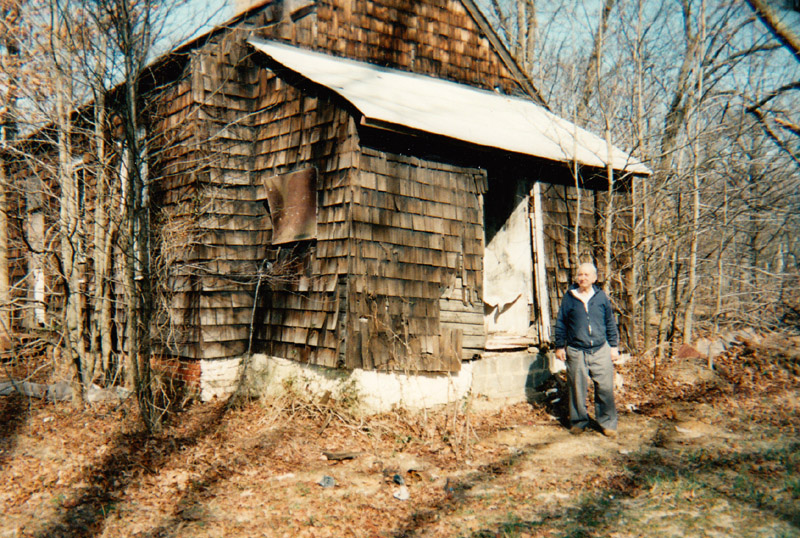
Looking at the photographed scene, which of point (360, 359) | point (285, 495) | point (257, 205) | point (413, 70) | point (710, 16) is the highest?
point (710, 16)

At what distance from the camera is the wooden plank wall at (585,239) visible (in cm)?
873

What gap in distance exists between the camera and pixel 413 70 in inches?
410

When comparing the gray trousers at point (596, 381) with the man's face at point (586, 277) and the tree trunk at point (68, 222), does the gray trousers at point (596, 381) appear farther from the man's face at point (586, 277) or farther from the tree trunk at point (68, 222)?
the tree trunk at point (68, 222)

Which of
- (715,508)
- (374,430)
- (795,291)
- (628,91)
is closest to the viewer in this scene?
(715,508)

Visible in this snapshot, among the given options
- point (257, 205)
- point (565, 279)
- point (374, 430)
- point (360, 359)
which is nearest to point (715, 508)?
point (374, 430)

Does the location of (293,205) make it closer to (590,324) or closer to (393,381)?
(393,381)

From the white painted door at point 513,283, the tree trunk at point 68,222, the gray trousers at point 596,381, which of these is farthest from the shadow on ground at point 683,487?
the tree trunk at point 68,222

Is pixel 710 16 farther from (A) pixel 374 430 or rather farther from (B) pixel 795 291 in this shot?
→ (A) pixel 374 430

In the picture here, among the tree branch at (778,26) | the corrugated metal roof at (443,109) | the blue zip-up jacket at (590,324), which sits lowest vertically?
the blue zip-up jacket at (590,324)

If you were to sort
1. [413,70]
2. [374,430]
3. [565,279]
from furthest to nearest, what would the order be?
1. [413,70]
2. [565,279]
3. [374,430]

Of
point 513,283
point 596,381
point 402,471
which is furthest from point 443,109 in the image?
point 402,471

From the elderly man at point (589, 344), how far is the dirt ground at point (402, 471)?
432 millimetres

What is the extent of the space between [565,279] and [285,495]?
18.8ft

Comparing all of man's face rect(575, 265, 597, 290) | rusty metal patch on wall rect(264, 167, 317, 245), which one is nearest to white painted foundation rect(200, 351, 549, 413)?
rusty metal patch on wall rect(264, 167, 317, 245)
